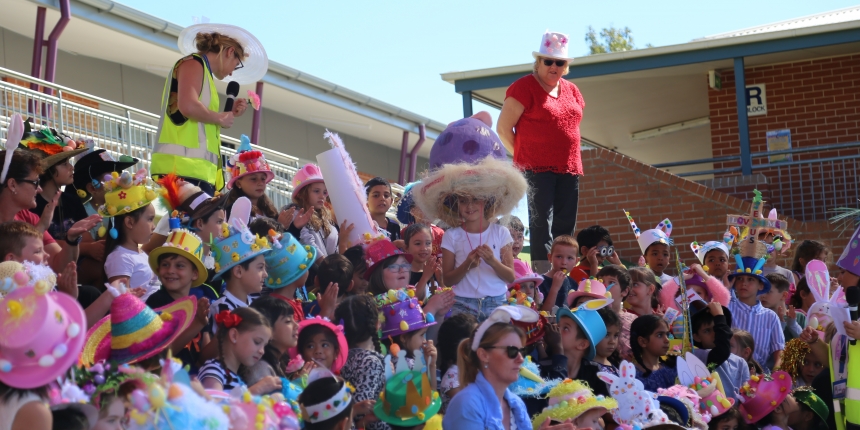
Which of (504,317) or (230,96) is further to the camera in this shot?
(230,96)

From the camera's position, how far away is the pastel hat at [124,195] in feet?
19.4

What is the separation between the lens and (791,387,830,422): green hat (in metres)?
7.07

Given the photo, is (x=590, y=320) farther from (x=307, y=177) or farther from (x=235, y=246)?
(x=307, y=177)

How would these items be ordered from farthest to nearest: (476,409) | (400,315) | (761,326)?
(761,326)
(400,315)
(476,409)

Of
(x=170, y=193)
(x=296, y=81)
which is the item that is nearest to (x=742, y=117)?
(x=296, y=81)

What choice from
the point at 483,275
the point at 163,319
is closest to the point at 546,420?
the point at 483,275

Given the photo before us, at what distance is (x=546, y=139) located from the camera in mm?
8656

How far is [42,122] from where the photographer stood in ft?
34.5

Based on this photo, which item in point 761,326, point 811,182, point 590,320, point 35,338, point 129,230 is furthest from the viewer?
point 811,182

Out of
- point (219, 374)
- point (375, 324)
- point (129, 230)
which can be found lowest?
point (219, 374)

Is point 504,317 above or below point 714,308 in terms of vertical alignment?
above

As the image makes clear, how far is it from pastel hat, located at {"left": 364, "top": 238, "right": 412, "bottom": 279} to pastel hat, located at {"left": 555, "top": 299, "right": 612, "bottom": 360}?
3.69 feet

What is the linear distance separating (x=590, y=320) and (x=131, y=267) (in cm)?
268

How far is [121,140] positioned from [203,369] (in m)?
7.42
